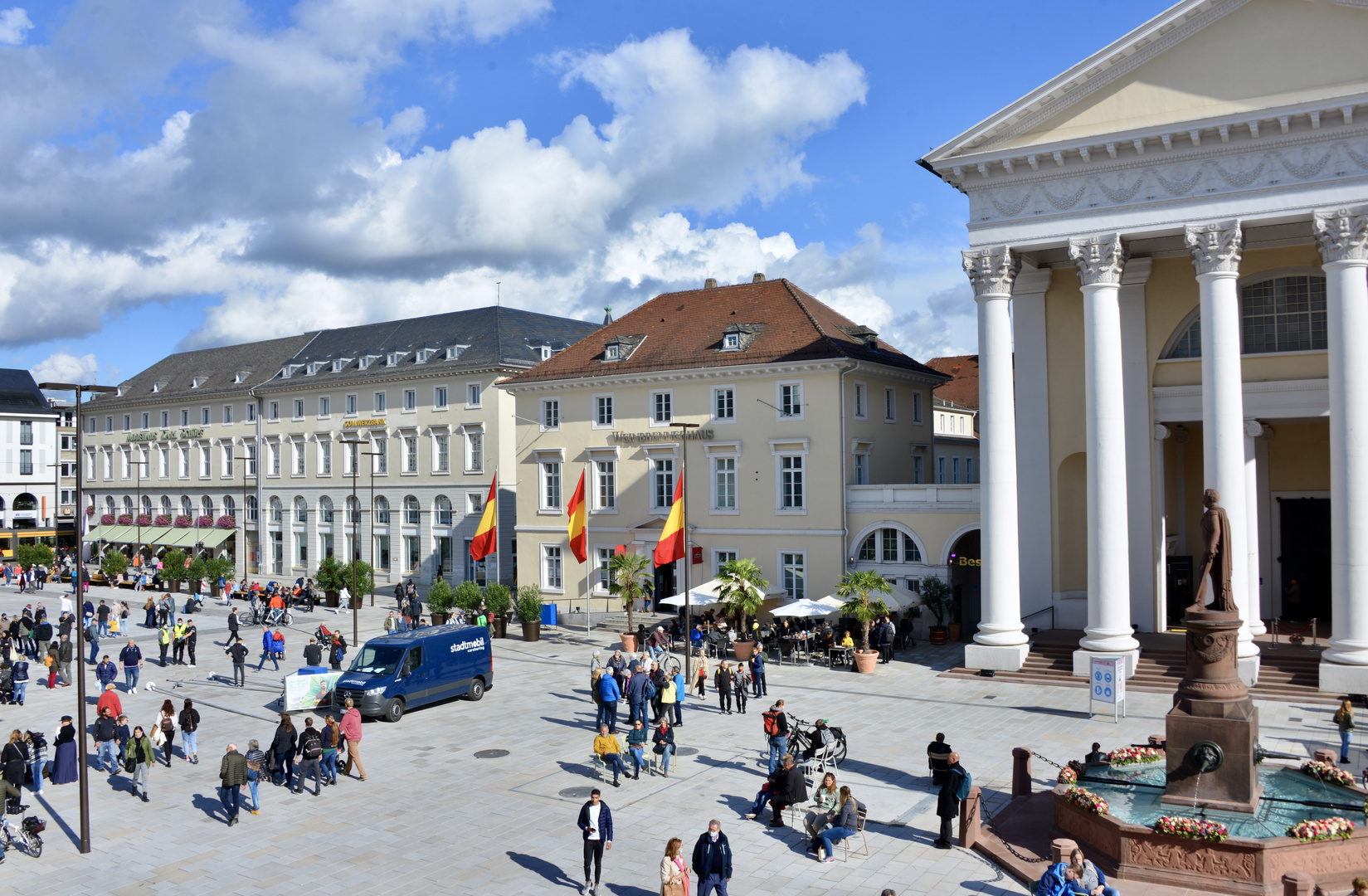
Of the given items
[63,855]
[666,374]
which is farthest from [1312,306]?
[63,855]

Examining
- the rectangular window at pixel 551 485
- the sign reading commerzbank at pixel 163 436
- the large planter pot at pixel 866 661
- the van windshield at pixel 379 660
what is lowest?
the large planter pot at pixel 866 661

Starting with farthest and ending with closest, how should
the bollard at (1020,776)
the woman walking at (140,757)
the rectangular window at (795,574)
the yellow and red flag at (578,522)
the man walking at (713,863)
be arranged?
the rectangular window at (795,574) → the yellow and red flag at (578,522) → the woman walking at (140,757) → the bollard at (1020,776) → the man walking at (713,863)

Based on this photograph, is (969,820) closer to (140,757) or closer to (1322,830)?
(1322,830)

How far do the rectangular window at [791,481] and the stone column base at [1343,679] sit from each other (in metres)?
18.8

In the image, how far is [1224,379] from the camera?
27234 mm

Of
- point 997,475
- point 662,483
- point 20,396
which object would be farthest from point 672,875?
point 20,396

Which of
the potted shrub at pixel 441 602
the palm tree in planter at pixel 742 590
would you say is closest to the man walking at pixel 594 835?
the palm tree in planter at pixel 742 590

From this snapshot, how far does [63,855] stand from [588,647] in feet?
72.3

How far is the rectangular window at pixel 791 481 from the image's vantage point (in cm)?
4084

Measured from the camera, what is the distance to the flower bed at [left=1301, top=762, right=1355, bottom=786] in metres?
16.3

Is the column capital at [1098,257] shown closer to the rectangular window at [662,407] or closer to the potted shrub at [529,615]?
the rectangular window at [662,407]

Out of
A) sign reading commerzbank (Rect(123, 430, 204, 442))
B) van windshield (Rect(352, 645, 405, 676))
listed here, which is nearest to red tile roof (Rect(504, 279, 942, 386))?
van windshield (Rect(352, 645, 405, 676))

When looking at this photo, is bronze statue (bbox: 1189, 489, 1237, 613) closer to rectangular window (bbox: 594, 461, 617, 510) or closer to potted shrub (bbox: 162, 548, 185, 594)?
rectangular window (bbox: 594, 461, 617, 510)

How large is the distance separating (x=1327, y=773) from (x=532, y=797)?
13282 millimetres
